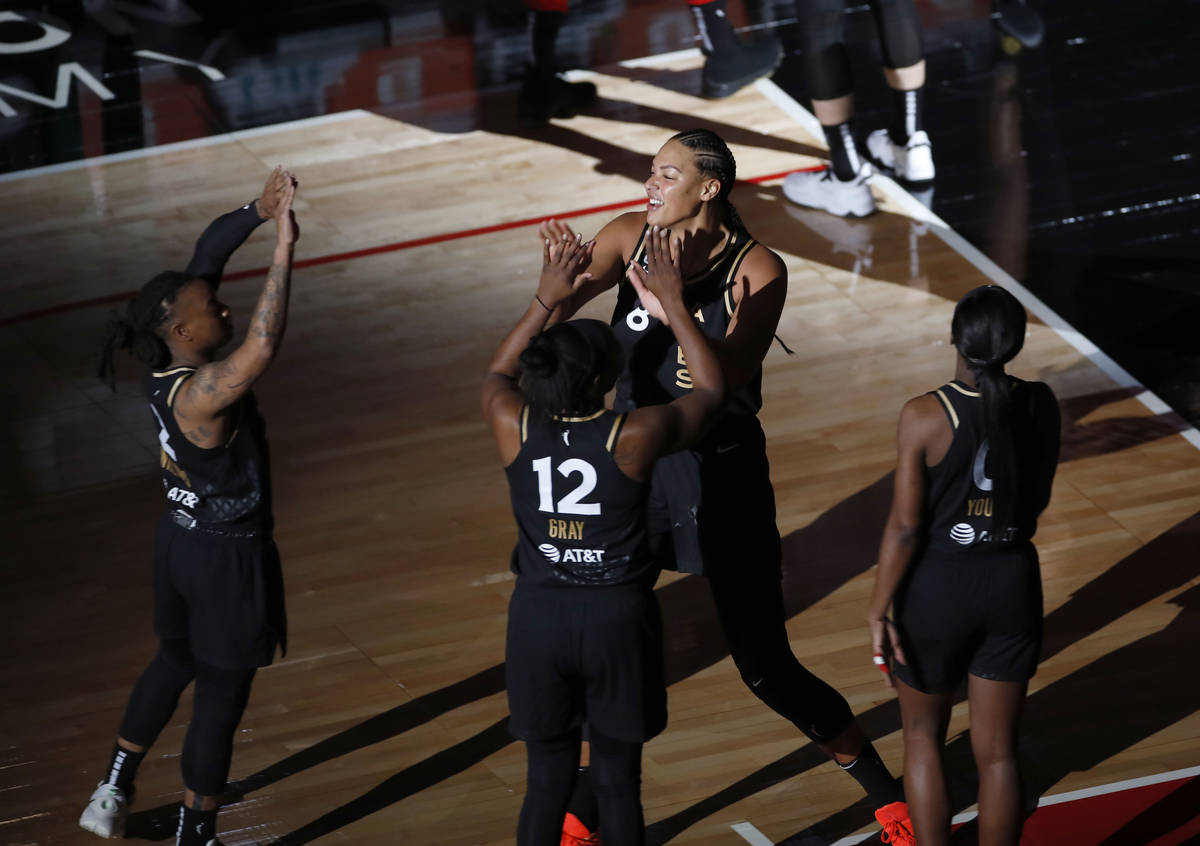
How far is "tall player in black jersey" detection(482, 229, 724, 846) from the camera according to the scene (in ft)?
11.5

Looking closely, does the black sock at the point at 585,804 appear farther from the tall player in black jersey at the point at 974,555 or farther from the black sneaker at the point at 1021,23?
the black sneaker at the point at 1021,23

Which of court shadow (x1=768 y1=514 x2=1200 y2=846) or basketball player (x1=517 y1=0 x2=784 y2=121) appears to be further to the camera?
basketball player (x1=517 y1=0 x2=784 y2=121)

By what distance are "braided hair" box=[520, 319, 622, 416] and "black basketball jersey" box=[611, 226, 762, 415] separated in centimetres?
59

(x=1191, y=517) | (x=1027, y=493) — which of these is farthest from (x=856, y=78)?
(x=1027, y=493)

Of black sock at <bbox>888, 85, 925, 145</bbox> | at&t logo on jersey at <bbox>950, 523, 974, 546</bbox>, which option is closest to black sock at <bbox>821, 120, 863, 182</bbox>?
black sock at <bbox>888, 85, 925, 145</bbox>

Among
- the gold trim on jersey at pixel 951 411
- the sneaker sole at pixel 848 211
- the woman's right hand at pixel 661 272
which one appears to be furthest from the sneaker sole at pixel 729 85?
the gold trim on jersey at pixel 951 411

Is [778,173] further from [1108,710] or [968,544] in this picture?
[968,544]

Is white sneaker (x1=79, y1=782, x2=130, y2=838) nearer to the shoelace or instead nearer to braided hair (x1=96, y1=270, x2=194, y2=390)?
braided hair (x1=96, y1=270, x2=194, y2=390)

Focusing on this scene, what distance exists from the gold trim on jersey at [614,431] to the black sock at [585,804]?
112 cm

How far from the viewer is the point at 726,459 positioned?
415 cm

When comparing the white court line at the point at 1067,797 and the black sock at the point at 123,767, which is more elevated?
the black sock at the point at 123,767

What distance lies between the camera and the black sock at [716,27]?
9312 millimetres

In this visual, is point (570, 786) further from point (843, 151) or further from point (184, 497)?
point (843, 151)

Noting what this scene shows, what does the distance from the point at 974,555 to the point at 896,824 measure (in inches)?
35.6
